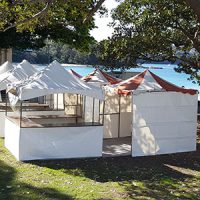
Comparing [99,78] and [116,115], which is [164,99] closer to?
[116,115]

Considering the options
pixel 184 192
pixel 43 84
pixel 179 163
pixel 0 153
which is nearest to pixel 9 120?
pixel 0 153

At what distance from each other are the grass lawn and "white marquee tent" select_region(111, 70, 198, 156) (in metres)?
0.56

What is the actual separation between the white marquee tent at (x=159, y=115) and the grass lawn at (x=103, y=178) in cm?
56

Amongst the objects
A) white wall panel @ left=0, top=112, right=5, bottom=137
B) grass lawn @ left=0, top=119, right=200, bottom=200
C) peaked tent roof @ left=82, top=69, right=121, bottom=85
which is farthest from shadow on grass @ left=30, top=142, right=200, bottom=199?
peaked tent roof @ left=82, top=69, right=121, bottom=85

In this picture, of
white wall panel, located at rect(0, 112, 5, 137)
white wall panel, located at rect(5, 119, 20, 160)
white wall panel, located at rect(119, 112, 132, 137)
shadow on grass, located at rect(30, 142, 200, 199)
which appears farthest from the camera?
white wall panel, located at rect(119, 112, 132, 137)

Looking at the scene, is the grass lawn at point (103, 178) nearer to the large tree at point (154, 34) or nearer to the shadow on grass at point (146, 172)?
the shadow on grass at point (146, 172)

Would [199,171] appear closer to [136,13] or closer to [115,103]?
[115,103]

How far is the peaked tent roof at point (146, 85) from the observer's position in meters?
13.0

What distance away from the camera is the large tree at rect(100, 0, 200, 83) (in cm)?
1520

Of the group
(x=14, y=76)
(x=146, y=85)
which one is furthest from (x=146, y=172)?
(x=14, y=76)

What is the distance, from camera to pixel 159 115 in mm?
13203

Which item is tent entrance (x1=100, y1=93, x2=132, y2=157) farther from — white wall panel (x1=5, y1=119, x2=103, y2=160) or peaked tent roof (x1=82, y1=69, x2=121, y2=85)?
white wall panel (x1=5, y1=119, x2=103, y2=160)

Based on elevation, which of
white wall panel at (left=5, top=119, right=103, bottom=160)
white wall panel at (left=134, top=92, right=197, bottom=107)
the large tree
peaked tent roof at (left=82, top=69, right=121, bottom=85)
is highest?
the large tree

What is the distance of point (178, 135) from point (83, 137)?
3.28m
